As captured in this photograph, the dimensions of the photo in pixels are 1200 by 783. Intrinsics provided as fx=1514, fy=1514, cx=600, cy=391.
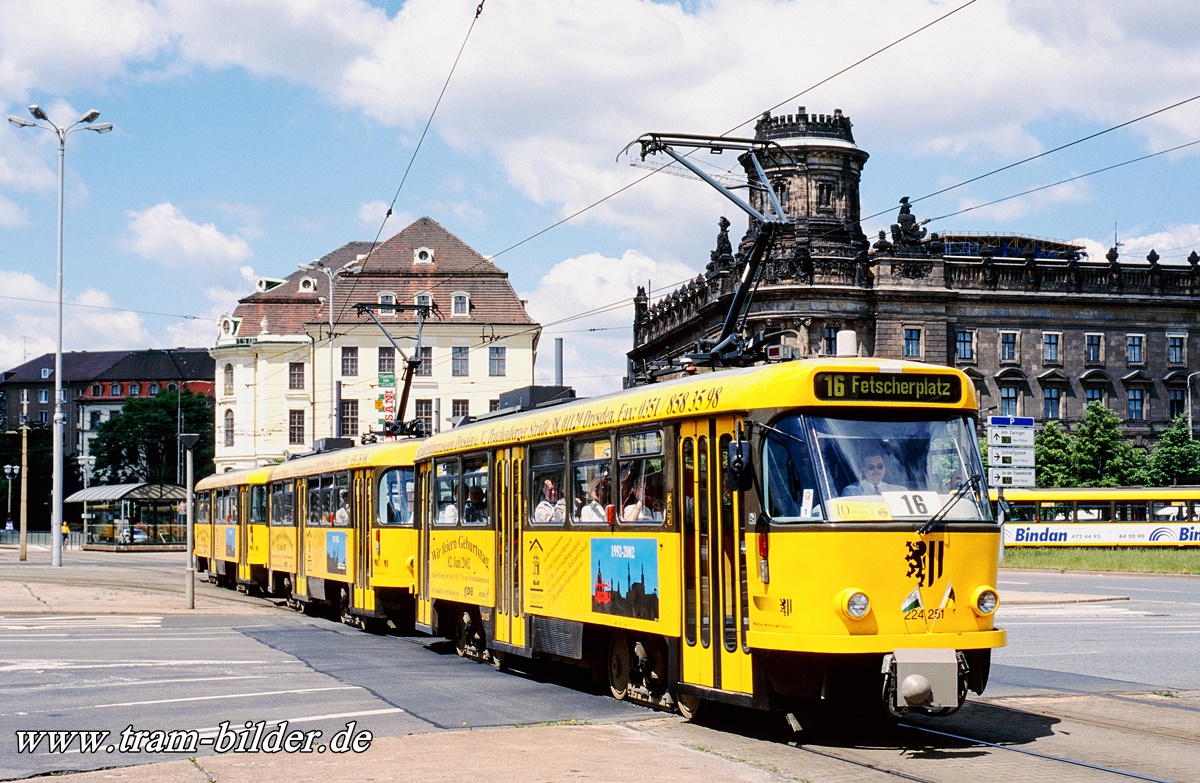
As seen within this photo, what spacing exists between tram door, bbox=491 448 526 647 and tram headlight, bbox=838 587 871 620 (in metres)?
6.10

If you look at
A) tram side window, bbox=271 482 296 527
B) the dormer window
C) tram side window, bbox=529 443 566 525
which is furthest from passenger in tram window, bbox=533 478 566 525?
the dormer window

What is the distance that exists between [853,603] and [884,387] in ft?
5.55

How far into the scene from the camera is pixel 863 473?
436 inches

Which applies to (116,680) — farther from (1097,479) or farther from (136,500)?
(1097,479)

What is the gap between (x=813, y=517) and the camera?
431 inches

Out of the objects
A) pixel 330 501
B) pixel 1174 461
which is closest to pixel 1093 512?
pixel 1174 461

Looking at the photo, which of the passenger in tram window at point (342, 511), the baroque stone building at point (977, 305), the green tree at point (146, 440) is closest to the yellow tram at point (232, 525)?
the passenger in tram window at point (342, 511)

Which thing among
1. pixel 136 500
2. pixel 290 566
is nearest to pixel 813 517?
pixel 290 566

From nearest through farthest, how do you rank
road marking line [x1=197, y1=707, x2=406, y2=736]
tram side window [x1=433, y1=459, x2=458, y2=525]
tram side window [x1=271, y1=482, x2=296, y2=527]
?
road marking line [x1=197, y1=707, x2=406, y2=736], tram side window [x1=433, y1=459, x2=458, y2=525], tram side window [x1=271, y1=482, x2=296, y2=527]

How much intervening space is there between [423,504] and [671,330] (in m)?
86.8

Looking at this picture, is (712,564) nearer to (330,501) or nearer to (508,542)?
(508,542)

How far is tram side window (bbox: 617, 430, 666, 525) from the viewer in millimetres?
12867

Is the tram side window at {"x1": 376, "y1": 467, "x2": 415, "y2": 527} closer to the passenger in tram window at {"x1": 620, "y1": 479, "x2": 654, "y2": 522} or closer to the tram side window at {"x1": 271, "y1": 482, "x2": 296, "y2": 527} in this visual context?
the tram side window at {"x1": 271, "y1": 482, "x2": 296, "y2": 527}

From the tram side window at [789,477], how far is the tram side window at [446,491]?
8.08 metres
